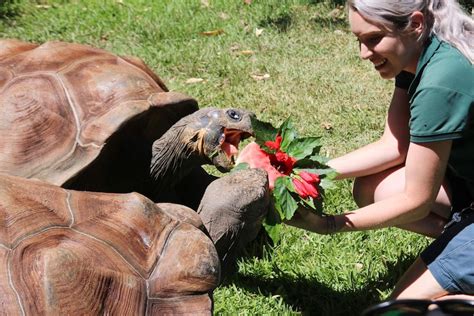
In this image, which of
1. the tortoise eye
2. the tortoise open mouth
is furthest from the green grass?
the tortoise eye

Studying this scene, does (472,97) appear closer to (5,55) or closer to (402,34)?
(402,34)

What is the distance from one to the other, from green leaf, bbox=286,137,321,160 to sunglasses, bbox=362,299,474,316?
141 centimetres

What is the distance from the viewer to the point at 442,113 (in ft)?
7.14

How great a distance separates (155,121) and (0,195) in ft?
3.60

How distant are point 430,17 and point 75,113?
1.34 m

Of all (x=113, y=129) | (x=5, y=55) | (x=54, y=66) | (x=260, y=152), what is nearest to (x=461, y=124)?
(x=260, y=152)

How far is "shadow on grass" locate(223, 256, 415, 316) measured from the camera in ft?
8.87

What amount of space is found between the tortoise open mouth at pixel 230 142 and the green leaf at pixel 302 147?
33 cm

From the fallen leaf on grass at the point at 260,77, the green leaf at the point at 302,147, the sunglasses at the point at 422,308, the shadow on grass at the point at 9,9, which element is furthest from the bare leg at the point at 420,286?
the shadow on grass at the point at 9,9

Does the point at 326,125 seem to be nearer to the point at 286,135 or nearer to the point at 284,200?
the point at 286,135

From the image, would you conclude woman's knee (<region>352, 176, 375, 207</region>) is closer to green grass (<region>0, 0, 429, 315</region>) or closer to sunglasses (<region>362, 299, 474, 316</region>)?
green grass (<region>0, 0, 429, 315</region>)

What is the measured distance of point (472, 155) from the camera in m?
2.34

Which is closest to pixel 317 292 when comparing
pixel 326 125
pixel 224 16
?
pixel 326 125

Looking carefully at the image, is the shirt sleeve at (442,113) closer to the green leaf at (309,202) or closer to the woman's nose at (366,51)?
the woman's nose at (366,51)
